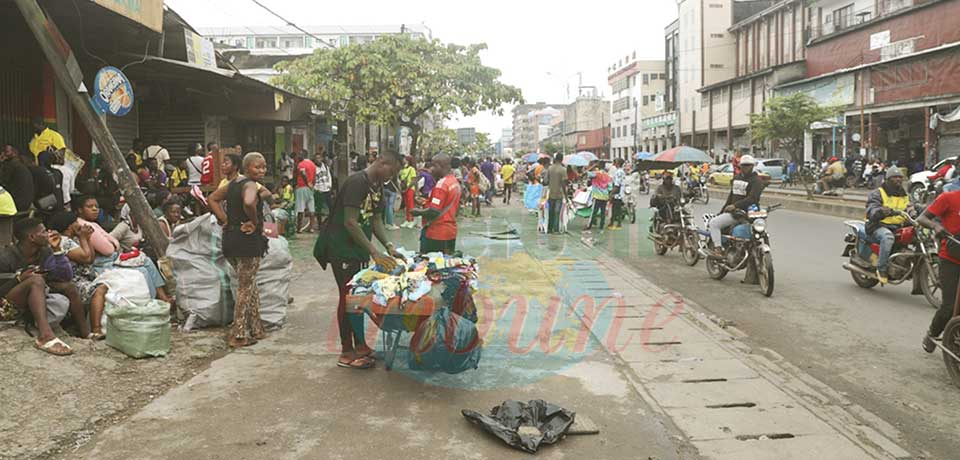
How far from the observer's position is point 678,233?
12.5m

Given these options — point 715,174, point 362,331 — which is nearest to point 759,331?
point 362,331

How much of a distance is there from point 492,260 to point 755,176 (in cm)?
406

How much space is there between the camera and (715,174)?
37.9 metres

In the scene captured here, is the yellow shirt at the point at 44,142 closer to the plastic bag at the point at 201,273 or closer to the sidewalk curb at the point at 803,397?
the plastic bag at the point at 201,273

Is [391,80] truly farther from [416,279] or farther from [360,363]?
[416,279]

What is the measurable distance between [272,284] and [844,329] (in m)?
5.55

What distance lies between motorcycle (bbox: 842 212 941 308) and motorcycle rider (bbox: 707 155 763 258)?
1.31 metres

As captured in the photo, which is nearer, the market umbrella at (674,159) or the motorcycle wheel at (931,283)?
the motorcycle wheel at (931,283)

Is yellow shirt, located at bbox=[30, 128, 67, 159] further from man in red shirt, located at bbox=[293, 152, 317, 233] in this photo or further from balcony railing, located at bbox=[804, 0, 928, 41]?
balcony railing, located at bbox=[804, 0, 928, 41]

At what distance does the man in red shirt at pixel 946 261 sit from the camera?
553 cm

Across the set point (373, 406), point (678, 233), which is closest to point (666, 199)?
point (678, 233)

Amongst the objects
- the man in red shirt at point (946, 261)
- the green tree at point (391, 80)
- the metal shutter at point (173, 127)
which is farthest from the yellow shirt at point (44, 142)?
the green tree at point (391, 80)

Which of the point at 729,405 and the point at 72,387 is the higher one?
the point at 72,387

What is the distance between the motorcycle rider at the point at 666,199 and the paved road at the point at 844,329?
0.72 m
